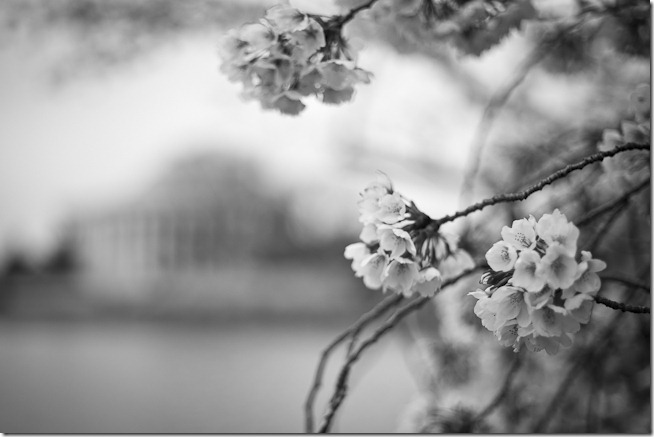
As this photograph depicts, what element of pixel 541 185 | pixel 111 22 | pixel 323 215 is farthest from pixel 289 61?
pixel 323 215

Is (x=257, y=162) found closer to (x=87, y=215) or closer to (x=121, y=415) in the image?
(x=87, y=215)

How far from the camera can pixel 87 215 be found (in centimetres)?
155

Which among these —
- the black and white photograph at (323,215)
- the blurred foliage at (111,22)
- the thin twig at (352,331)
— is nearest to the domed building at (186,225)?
the black and white photograph at (323,215)

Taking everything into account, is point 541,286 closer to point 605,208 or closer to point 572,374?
point 605,208

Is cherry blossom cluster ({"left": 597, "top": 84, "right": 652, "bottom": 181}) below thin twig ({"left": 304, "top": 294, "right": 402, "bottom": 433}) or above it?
above

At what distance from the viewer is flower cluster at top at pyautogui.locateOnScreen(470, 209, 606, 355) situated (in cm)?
40

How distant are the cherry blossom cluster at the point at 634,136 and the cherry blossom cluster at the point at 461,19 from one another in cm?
14

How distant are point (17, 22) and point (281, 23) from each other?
1.11 m

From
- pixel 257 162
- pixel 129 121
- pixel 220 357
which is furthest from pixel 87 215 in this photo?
pixel 220 357

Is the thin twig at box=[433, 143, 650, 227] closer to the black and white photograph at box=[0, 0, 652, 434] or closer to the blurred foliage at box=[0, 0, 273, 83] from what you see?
the black and white photograph at box=[0, 0, 652, 434]

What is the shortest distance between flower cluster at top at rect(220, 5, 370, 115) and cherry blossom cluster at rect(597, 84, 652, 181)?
0.27 meters

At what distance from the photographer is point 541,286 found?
394 millimetres

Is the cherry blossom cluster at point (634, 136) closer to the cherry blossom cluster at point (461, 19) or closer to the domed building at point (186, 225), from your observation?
the cherry blossom cluster at point (461, 19)

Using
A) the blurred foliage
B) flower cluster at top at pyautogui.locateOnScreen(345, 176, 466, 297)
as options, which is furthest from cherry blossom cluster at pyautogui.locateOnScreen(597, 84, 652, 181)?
the blurred foliage
